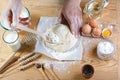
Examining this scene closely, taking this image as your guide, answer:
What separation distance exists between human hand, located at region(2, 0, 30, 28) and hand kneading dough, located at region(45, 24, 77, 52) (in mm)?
147

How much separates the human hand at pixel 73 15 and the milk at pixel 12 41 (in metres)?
0.22

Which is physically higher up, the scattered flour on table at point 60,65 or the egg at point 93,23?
the egg at point 93,23

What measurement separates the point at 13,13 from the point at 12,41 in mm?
118

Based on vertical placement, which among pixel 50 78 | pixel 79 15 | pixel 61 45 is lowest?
pixel 50 78

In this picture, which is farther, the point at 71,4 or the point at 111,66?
the point at 71,4

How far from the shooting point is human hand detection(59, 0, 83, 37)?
3.41 feet

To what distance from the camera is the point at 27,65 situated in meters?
0.99

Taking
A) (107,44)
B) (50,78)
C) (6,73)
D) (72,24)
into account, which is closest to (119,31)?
(107,44)

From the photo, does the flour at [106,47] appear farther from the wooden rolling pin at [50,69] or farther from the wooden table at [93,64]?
the wooden rolling pin at [50,69]

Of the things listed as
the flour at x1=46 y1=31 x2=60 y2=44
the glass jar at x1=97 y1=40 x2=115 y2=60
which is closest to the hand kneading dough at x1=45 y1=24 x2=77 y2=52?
the flour at x1=46 y1=31 x2=60 y2=44

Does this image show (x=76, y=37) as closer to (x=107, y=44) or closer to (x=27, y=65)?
(x=107, y=44)

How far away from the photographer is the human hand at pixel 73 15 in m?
1.04

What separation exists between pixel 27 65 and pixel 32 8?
30 centimetres

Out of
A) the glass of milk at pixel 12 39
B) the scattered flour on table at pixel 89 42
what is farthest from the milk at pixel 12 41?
the scattered flour on table at pixel 89 42
